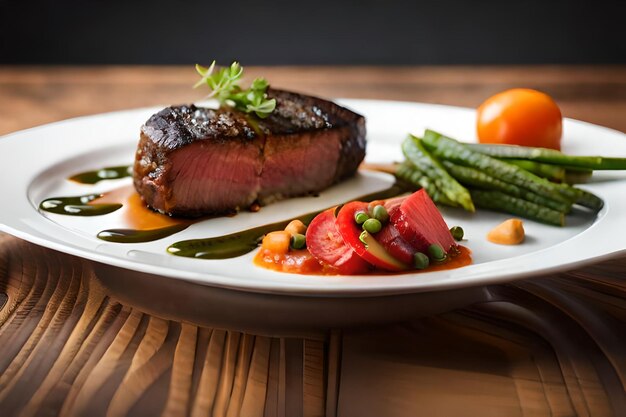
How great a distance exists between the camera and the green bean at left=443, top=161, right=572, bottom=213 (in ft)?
13.9

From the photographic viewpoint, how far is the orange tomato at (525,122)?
5.21 meters

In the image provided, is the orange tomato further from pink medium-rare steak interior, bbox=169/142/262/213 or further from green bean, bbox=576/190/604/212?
pink medium-rare steak interior, bbox=169/142/262/213

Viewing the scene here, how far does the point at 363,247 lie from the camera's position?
342 centimetres

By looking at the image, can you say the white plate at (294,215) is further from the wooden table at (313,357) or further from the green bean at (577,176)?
the wooden table at (313,357)

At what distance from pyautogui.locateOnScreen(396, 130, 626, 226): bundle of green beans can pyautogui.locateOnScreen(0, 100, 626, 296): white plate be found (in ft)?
0.32

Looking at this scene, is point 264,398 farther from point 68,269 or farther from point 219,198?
point 219,198

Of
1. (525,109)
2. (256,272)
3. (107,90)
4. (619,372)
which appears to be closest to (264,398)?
(256,272)

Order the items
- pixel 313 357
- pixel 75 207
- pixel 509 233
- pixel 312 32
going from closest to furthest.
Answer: pixel 313 357, pixel 509 233, pixel 75 207, pixel 312 32

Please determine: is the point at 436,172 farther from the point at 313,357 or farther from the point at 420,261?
the point at 313,357

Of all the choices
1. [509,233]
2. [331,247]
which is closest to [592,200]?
[509,233]

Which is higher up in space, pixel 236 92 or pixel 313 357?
pixel 236 92

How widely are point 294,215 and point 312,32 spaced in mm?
5066

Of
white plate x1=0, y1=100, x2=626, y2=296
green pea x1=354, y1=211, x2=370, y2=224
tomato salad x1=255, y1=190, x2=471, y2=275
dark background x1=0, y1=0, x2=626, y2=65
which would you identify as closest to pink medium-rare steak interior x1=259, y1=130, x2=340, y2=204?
white plate x1=0, y1=100, x2=626, y2=296

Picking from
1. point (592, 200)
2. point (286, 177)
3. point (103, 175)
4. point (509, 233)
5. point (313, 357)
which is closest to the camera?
point (313, 357)
